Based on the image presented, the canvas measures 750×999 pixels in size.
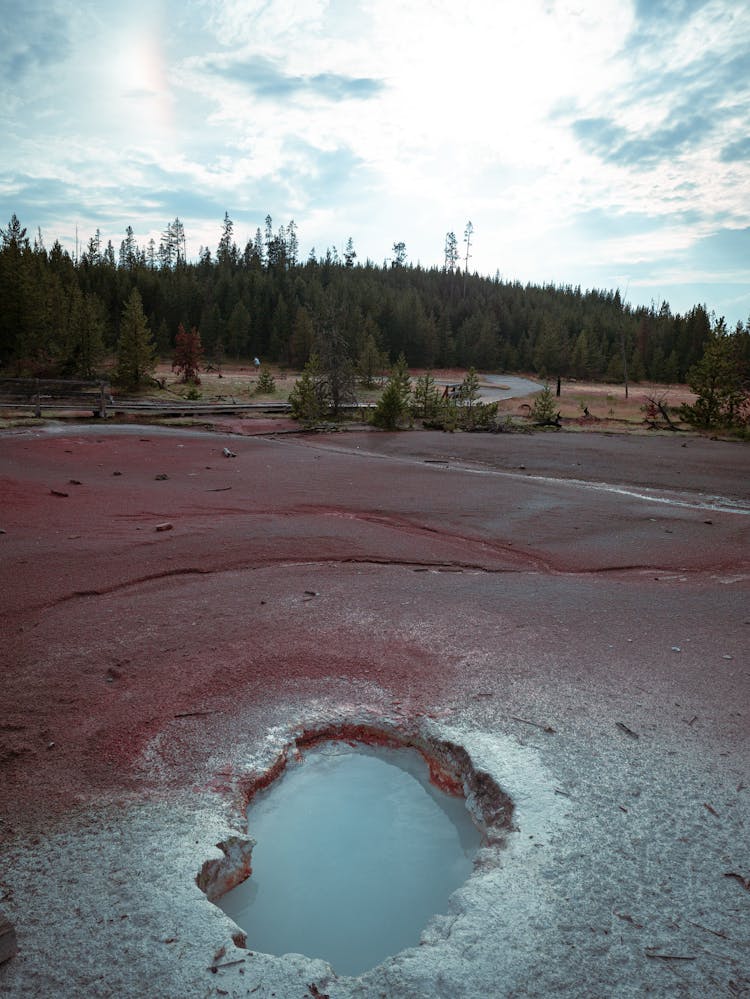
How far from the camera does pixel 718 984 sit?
123 inches

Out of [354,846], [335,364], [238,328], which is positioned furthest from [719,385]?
[238,328]

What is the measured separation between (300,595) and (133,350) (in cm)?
3708

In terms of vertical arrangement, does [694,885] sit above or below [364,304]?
below

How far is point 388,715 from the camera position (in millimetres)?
5449

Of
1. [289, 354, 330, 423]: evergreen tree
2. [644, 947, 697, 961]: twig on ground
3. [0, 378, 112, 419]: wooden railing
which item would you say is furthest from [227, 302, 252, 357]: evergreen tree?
[644, 947, 697, 961]: twig on ground

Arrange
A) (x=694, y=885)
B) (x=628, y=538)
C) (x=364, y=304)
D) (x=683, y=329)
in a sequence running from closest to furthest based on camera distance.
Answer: (x=694, y=885)
(x=628, y=538)
(x=683, y=329)
(x=364, y=304)

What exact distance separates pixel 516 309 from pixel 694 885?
329ft

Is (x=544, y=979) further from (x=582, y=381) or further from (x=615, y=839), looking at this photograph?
(x=582, y=381)

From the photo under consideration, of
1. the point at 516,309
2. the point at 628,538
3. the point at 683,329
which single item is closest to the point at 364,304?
the point at 516,309

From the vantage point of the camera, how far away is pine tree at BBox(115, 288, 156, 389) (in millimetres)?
41000

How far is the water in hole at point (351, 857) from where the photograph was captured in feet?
11.7

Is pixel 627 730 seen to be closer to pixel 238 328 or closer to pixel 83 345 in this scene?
pixel 83 345

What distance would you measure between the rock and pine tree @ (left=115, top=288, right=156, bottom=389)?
41.2 metres

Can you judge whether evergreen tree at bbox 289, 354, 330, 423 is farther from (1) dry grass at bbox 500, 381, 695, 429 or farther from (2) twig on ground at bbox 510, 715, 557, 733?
(2) twig on ground at bbox 510, 715, 557, 733
